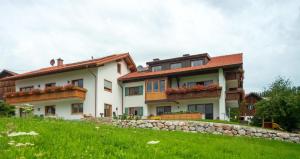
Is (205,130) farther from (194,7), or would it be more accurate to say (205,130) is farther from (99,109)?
(99,109)

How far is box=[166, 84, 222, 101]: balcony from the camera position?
29.8 metres

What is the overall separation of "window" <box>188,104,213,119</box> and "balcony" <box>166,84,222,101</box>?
74.5 inches

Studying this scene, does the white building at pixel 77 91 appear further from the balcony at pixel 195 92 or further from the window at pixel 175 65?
the balcony at pixel 195 92

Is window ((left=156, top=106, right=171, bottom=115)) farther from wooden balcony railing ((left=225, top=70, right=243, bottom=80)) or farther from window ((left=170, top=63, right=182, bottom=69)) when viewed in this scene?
wooden balcony railing ((left=225, top=70, right=243, bottom=80))

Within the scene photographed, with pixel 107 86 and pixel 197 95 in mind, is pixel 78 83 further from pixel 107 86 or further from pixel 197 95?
pixel 197 95

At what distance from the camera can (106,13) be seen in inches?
773

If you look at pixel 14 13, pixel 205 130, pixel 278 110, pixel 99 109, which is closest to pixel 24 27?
pixel 14 13

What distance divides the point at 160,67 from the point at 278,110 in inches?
566

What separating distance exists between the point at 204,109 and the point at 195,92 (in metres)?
2.33

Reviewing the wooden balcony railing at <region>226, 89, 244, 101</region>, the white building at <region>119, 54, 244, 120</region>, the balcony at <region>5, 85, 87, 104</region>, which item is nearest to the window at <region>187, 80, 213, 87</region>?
the white building at <region>119, 54, 244, 120</region>

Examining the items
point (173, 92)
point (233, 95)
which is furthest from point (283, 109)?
point (173, 92)

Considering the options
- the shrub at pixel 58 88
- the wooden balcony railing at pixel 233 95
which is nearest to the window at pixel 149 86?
the wooden balcony railing at pixel 233 95

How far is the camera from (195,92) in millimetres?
30781

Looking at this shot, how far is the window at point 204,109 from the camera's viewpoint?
1245 inches
